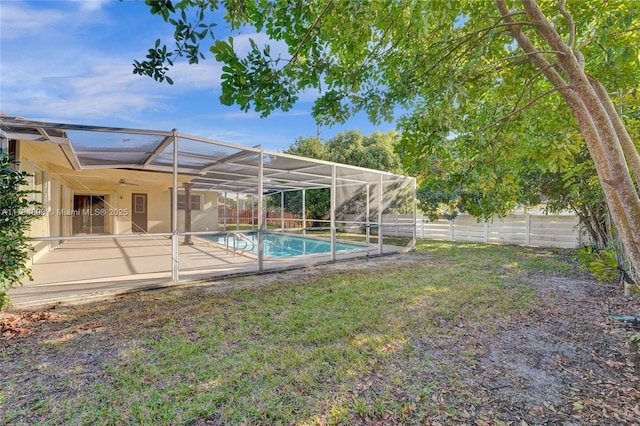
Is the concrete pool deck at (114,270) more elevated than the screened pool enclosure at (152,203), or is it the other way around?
the screened pool enclosure at (152,203)

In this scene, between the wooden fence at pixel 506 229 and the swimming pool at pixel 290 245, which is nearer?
the wooden fence at pixel 506 229

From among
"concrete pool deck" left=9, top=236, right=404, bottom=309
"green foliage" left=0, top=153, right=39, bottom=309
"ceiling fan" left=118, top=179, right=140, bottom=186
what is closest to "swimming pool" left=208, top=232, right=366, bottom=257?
"concrete pool deck" left=9, top=236, right=404, bottom=309

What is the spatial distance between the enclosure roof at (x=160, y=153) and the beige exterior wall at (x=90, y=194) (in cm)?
68

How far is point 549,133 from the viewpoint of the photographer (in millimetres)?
3289

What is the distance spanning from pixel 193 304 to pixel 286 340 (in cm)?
202

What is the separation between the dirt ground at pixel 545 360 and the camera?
2.39m

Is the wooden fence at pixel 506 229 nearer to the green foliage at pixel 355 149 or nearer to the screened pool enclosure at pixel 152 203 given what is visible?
the screened pool enclosure at pixel 152 203

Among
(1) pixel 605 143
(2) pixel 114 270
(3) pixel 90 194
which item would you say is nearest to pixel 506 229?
(1) pixel 605 143

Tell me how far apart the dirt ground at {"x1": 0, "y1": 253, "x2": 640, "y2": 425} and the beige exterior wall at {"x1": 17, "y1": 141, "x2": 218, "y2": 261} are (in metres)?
2.26

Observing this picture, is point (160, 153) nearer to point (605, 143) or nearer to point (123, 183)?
point (123, 183)

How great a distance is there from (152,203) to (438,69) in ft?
51.8

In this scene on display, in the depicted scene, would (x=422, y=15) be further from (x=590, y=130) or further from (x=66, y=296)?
(x=66, y=296)

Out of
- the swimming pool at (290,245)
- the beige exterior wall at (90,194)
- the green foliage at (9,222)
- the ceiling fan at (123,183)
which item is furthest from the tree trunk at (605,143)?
the ceiling fan at (123,183)

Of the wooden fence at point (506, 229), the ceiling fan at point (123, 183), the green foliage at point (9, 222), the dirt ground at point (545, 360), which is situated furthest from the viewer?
the ceiling fan at point (123, 183)
